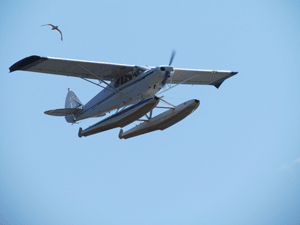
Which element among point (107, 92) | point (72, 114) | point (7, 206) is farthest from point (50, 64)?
point (7, 206)

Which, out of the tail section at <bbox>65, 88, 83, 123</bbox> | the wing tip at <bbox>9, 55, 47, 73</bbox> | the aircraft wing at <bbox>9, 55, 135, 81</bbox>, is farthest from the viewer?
the tail section at <bbox>65, 88, 83, 123</bbox>

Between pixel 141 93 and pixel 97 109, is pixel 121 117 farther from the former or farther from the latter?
pixel 97 109

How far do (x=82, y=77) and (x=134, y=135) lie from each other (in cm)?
372

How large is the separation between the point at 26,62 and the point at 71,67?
209cm

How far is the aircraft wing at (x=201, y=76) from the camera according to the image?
1921 cm

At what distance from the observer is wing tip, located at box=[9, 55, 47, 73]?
50.9 ft

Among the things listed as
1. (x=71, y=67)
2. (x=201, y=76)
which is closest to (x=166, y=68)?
(x=71, y=67)

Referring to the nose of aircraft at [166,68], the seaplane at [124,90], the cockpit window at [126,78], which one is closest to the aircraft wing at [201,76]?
the seaplane at [124,90]

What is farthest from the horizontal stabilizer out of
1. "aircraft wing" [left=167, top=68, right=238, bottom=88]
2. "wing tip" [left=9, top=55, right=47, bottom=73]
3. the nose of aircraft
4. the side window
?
the nose of aircraft

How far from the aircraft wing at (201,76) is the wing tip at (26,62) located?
629 centimetres

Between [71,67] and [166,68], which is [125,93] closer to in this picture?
[71,67]

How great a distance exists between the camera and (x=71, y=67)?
17.0 m

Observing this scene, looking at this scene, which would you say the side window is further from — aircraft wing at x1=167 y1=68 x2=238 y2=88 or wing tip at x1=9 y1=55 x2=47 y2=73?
wing tip at x1=9 y1=55 x2=47 y2=73

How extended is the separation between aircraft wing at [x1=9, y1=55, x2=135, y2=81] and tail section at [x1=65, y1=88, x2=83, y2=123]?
341 cm
